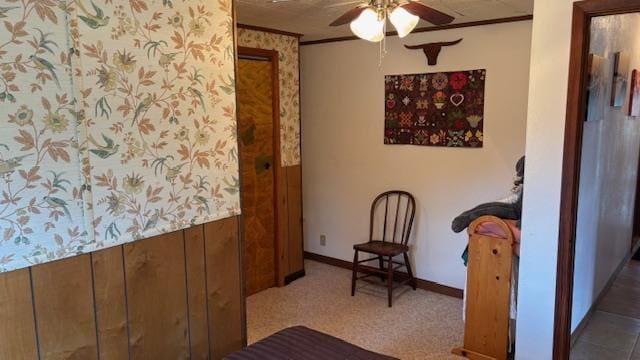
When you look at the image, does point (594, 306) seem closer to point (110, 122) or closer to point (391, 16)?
point (391, 16)

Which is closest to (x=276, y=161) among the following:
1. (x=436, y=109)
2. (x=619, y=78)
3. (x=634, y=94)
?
(x=436, y=109)

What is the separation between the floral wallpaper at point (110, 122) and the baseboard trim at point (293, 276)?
2.31 m

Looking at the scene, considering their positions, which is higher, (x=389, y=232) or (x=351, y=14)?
(x=351, y=14)

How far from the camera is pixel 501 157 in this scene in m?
3.73

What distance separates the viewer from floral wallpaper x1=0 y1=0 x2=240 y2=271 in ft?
5.15

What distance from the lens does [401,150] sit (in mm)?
4270

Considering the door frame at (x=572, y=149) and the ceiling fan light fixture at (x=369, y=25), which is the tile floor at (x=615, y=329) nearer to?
the door frame at (x=572, y=149)

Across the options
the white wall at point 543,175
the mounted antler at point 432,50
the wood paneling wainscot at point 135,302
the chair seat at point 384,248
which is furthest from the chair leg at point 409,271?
the wood paneling wainscot at point 135,302

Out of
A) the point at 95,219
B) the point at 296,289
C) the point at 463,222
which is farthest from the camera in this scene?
the point at 296,289

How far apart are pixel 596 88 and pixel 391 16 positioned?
1445mm

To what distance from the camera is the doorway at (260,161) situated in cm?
401

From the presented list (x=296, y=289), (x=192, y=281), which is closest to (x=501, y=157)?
(x=296, y=289)

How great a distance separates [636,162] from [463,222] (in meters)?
3.00

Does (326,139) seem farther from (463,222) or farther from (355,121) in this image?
(463,222)
